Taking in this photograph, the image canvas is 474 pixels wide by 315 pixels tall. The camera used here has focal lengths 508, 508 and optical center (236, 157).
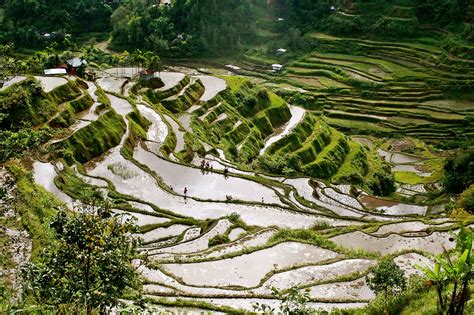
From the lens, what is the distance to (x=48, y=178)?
2794 centimetres

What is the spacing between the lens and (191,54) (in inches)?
3268

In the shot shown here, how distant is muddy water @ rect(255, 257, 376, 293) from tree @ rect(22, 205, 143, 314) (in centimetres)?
1005

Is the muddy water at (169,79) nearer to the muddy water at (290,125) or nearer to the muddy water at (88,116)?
the muddy water at (88,116)

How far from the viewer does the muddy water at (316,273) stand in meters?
19.0

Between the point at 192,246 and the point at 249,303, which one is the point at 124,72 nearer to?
the point at 192,246

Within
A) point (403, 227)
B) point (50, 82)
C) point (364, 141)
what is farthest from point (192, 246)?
point (364, 141)

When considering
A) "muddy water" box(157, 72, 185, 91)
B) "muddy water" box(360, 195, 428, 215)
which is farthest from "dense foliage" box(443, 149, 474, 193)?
"muddy water" box(157, 72, 185, 91)

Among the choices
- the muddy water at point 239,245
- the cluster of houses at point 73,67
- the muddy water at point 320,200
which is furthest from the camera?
the cluster of houses at point 73,67

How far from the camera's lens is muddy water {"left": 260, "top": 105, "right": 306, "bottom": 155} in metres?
48.6

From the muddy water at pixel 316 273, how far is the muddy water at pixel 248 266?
692mm

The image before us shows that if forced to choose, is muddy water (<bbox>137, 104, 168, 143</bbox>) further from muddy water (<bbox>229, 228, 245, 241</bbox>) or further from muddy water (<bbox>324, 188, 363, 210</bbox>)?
muddy water (<bbox>229, 228, 245, 241</bbox>)

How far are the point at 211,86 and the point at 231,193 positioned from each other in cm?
2434

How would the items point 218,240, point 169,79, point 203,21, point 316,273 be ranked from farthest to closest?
point 203,21, point 169,79, point 218,240, point 316,273

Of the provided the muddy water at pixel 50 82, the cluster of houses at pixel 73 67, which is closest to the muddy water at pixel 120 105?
the muddy water at pixel 50 82
